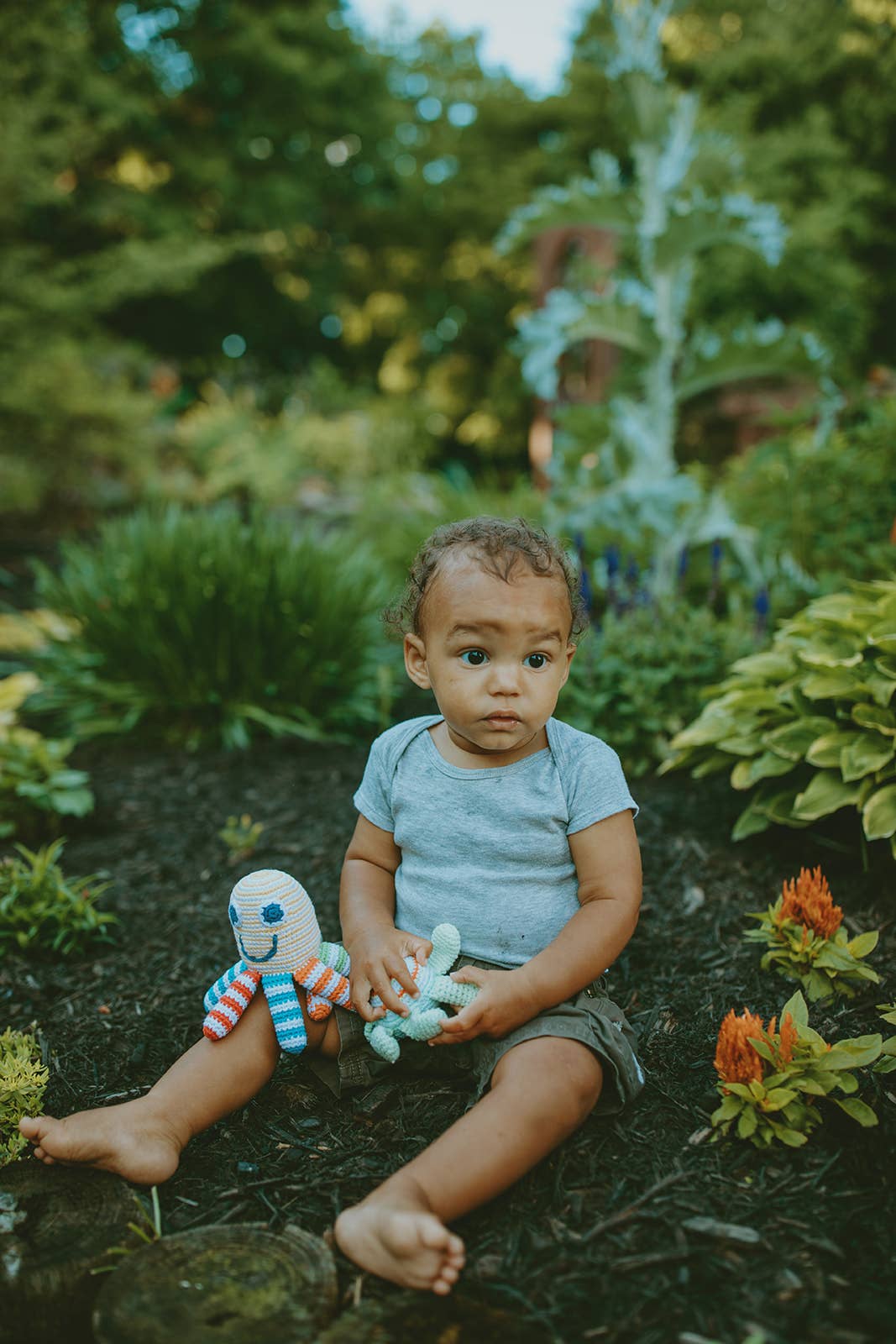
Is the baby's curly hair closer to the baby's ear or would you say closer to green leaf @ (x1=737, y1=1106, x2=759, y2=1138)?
the baby's ear

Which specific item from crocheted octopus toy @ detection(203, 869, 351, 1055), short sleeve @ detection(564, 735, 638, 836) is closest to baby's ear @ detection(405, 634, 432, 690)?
short sleeve @ detection(564, 735, 638, 836)

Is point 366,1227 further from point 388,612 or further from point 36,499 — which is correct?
point 36,499

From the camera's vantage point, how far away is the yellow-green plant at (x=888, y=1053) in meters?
1.61

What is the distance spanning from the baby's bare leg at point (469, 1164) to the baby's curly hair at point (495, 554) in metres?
0.74

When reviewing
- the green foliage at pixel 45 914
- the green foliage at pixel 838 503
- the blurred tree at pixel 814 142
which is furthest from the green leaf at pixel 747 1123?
the blurred tree at pixel 814 142

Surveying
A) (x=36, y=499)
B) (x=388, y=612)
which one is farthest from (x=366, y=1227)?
(x=36, y=499)

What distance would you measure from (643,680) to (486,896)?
5.46 feet

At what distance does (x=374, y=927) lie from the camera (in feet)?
5.68

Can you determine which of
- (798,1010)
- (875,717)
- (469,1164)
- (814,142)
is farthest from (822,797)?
(814,142)

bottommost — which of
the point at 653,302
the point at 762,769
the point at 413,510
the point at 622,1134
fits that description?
the point at 622,1134

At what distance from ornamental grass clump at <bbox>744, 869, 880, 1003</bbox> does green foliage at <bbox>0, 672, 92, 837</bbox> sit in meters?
2.10

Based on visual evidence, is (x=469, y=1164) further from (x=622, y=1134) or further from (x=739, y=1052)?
(x=739, y=1052)

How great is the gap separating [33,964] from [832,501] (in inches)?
129

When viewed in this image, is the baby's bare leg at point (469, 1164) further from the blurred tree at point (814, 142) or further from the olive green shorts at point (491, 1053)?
the blurred tree at point (814, 142)
